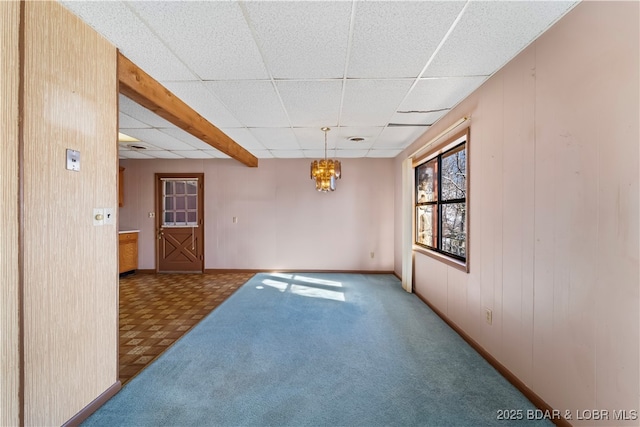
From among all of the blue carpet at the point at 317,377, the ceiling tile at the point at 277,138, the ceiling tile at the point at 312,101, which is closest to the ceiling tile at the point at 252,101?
the ceiling tile at the point at 312,101

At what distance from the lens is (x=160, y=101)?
97.9 inches

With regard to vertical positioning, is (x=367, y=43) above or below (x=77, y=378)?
above

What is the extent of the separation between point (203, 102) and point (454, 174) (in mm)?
3032

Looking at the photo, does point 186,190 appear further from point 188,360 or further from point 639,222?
point 639,222

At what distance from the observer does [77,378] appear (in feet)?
5.50

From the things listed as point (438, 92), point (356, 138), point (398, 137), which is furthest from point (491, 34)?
point (356, 138)

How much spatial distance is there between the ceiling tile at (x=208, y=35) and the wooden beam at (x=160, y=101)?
43 centimetres

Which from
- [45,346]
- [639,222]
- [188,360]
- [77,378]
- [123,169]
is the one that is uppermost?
[123,169]

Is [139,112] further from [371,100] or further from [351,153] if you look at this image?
[351,153]

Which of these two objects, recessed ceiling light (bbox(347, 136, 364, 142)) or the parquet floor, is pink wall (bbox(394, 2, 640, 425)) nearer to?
recessed ceiling light (bbox(347, 136, 364, 142))

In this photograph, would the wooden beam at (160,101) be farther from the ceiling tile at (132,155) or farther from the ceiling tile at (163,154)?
the ceiling tile at (132,155)

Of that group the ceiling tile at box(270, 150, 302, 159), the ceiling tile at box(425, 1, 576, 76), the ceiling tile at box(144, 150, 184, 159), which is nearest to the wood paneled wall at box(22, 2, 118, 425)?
the ceiling tile at box(425, 1, 576, 76)

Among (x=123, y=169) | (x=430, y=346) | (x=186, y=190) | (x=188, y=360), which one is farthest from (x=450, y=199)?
(x=123, y=169)

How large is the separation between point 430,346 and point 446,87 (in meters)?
2.48
